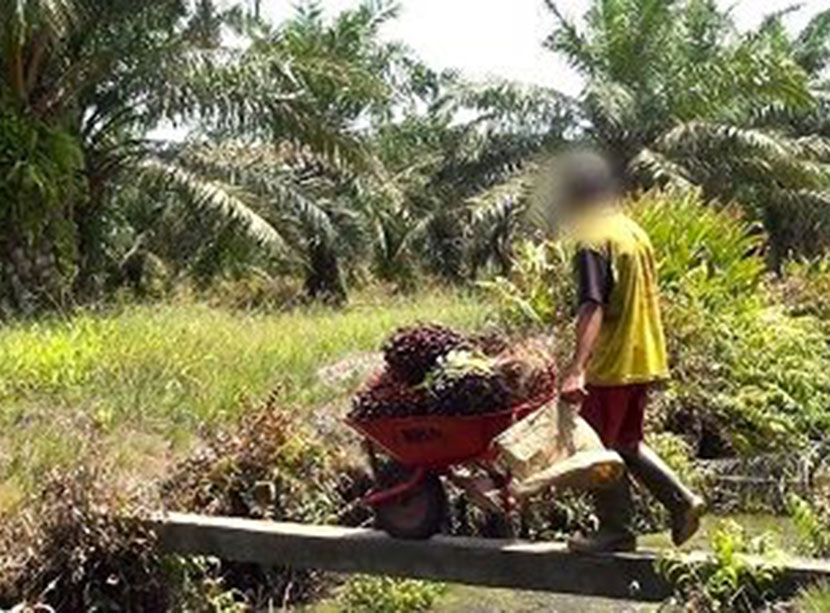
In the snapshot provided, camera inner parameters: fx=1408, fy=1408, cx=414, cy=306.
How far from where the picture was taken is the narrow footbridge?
5844mm

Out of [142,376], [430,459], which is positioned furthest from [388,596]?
[142,376]

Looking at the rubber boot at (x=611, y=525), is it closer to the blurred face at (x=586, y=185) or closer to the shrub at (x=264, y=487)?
the blurred face at (x=586, y=185)

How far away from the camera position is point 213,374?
10.1 m

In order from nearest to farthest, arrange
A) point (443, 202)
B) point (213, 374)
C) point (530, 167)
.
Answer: point (213, 374) < point (530, 167) < point (443, 202)

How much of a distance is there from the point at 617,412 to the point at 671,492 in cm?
44

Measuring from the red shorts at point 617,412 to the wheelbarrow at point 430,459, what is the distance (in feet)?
1.06

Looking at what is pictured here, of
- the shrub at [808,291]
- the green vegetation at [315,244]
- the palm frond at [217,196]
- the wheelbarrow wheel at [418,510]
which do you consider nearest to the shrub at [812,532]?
the green vegetation at [315,244]

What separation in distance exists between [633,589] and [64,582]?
8.72 ft

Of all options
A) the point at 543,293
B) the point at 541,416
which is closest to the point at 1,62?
the point at 543,293

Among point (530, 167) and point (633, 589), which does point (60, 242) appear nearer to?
point (530, 167)

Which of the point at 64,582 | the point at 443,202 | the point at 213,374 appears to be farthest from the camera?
the point at 443,202

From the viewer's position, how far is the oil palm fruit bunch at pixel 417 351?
6.42m

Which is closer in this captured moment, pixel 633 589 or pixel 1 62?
pixel 633 589

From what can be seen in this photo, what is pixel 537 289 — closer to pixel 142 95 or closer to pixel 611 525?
pixel 611 525
